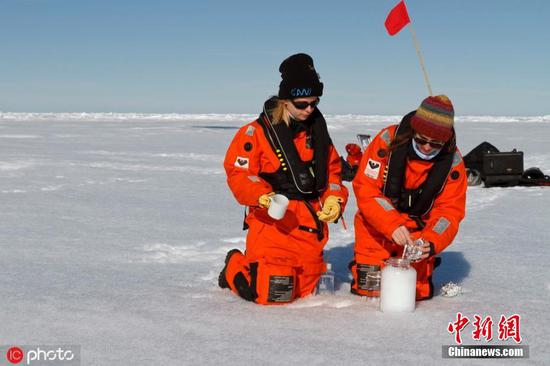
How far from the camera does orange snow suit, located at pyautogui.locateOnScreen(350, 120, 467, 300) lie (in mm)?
3225

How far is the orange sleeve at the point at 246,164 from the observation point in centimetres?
326

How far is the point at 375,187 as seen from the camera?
133 inches

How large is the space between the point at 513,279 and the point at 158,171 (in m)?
7.59

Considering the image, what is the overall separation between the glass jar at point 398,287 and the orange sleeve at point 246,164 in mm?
767

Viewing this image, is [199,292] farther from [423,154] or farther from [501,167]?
[501,167]

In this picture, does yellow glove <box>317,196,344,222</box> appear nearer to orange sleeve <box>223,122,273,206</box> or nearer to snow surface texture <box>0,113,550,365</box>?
orange sleeve <box>223,122,273,206</box>

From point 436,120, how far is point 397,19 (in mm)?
1181

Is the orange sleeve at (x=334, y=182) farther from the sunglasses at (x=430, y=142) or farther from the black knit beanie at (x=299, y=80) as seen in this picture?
the sunglasses at (x=430, y=142)

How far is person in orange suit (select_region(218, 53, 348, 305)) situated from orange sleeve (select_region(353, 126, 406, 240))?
127 mm

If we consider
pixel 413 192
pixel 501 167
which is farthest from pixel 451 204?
pixel 501 167

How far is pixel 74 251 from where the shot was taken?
445cm

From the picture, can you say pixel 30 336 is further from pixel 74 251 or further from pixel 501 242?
pixel 501 242

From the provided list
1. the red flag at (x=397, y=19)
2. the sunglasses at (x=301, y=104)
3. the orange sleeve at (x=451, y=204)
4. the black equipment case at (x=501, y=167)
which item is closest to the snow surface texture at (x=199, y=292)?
the orange sleeve at (x=451, y=204)

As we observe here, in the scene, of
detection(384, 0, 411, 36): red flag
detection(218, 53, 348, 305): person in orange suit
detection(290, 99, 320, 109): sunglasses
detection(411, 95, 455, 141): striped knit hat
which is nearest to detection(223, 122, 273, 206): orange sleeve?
detection(218, 53, 348, 305): person in orange suit
